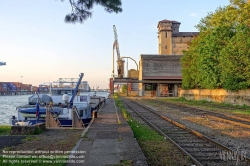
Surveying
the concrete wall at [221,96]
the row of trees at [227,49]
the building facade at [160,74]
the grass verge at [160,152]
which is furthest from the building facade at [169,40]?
the grass verge at [160,152]

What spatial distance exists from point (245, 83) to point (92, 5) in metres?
29.9

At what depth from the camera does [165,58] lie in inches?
3573

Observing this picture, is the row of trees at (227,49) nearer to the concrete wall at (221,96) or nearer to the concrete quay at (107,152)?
the concrete wall at (221,96)

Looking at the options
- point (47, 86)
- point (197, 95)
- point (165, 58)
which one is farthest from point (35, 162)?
point (165, 58)

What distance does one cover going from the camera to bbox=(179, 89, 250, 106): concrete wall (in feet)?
116

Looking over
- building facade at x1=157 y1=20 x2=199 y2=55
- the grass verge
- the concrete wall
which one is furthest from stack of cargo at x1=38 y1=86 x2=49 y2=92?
building facade at x1=157 y1=20 x2=199 y2=55

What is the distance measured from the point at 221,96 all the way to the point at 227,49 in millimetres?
9294

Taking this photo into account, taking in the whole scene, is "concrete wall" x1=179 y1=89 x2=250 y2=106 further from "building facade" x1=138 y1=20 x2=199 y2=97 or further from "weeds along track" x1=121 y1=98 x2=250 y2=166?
"building facade" x1=138 y1=20 x2=199 y2=97

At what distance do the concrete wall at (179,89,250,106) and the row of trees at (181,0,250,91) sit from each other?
89cm

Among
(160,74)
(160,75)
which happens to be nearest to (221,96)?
(160,75)

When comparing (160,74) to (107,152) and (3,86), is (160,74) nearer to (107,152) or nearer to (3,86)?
(107,152)

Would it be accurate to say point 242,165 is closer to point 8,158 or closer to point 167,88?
point 8,158

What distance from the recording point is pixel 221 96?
42688 mm

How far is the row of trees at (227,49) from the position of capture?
1347 inches
